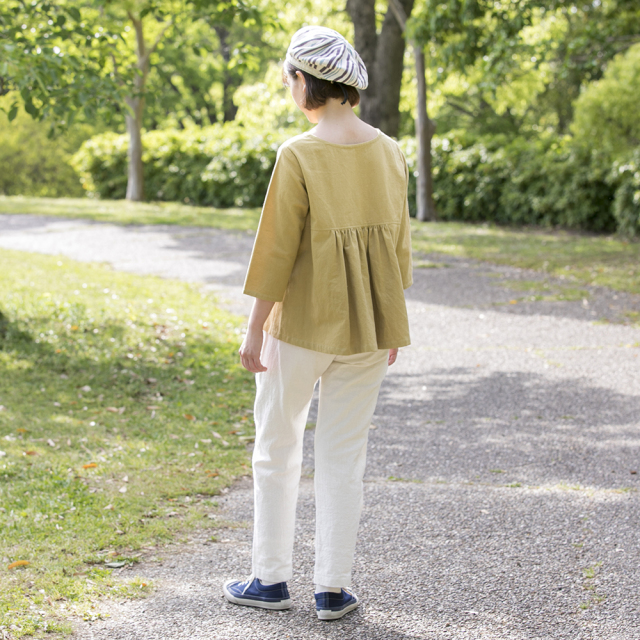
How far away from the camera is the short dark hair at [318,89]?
7.91 ft

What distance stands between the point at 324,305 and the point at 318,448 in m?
0.55

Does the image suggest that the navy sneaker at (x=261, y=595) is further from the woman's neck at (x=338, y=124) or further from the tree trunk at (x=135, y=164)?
the tree trunk at (x=135, y=164)

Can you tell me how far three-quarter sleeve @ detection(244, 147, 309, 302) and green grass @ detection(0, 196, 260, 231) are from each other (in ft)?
42.7

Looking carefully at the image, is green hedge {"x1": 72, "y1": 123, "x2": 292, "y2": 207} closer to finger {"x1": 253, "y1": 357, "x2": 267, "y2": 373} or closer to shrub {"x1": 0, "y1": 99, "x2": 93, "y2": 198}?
shrub {"x1": 0, "y1": 99, "x2": 93, "y2": 198}

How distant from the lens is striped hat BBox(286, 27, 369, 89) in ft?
7.66

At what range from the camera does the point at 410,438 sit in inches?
183

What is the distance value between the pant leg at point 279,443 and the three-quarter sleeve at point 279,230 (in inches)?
8.6

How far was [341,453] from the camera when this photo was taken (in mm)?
2615

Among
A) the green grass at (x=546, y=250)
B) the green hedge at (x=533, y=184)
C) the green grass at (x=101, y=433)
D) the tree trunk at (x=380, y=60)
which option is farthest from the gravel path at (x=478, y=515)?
the tree trunk at (x=380, y=60)

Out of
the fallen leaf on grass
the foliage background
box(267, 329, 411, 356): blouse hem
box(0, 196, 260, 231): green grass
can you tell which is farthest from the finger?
box(0, 196, 260, 231): green grass

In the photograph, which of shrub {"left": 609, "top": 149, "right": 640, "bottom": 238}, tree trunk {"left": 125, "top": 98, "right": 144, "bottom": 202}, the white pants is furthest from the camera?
tree trunk {"left": 125, "top": 98, "right": 144, "bottom": 202}

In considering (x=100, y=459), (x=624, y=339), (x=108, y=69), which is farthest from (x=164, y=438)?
(x=624, y=339)

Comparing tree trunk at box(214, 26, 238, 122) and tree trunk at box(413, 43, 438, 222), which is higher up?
tree trunk at box(214, 26, 238, 122)

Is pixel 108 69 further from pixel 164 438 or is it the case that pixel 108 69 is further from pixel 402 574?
pixel 402 574
